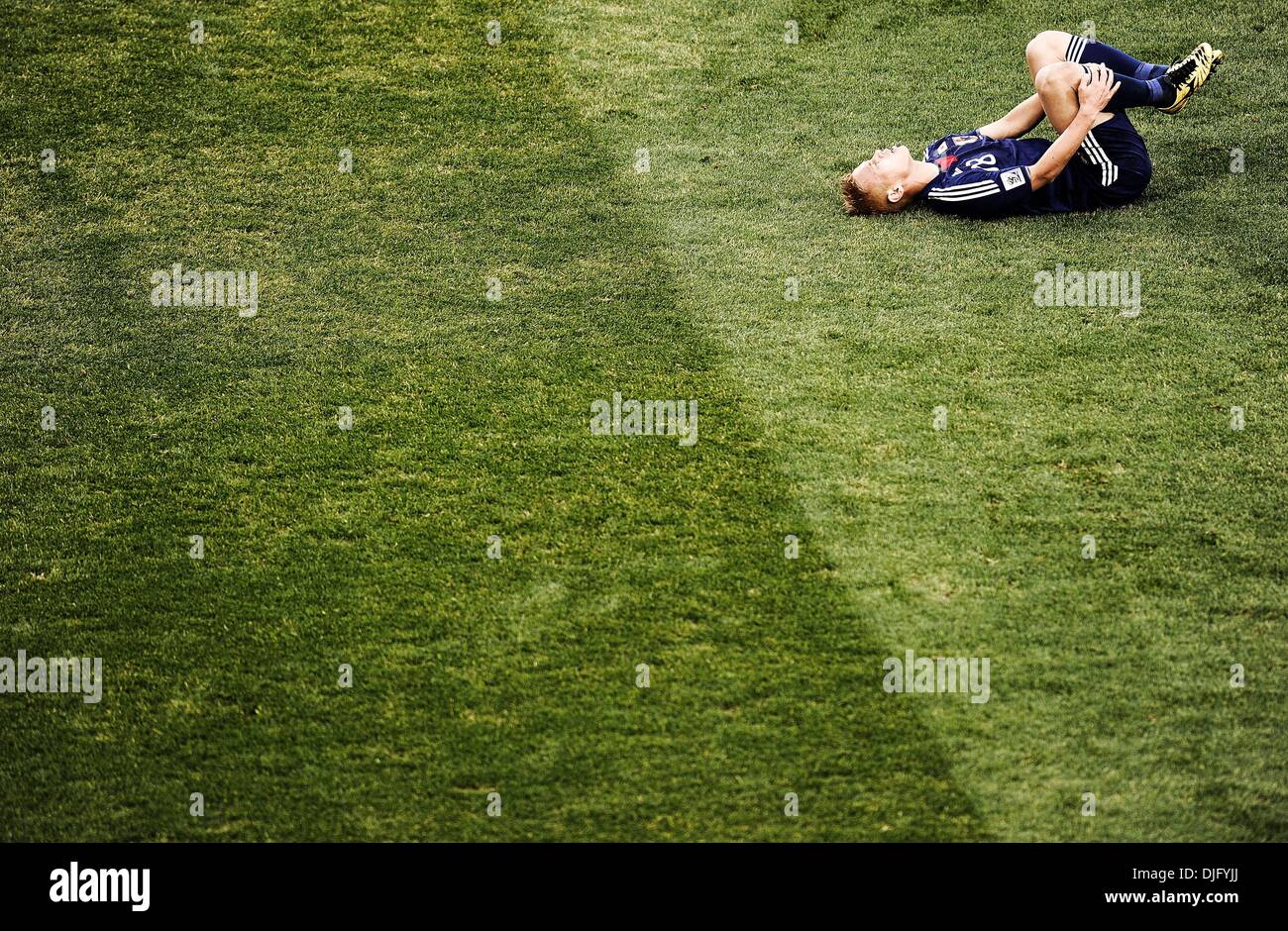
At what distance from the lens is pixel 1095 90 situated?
6.07 m

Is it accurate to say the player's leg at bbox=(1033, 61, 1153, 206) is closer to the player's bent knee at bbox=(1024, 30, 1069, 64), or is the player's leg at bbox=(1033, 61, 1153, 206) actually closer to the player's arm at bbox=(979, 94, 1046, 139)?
the player's bent knee at bbox=(1024, 30, 1069, 64)

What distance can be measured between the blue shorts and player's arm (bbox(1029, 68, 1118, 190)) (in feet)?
0.45

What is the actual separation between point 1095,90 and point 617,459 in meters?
3.33

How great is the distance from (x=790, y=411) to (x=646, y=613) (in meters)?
1.46

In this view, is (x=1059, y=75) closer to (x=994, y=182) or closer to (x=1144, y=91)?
(x=1144, y=91)

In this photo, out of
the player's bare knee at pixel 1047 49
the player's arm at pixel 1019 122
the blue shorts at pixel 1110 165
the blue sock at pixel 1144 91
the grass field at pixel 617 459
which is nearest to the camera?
the grass field at pixel 617 459

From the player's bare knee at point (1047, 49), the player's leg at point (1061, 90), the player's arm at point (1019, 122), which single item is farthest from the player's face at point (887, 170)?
the player's bare knee at point (1047, 49)

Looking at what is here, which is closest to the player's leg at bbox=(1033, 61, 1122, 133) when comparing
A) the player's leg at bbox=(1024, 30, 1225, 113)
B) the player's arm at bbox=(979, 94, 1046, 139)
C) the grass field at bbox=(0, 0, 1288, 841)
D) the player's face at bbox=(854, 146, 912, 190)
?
the player's leg at bbox=(1024, 30, 1225, 113)

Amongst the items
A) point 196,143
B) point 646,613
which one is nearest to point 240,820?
point 646,613

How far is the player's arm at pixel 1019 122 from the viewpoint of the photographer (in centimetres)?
666

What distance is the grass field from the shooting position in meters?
3.85

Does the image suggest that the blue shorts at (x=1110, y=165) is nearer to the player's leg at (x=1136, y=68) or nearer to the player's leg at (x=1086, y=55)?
the player's leg at (x=1136, y=68)

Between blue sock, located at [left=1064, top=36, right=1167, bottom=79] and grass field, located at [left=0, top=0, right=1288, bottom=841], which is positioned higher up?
blue sock, located at [left=1064, top=36, right=1167, bottom=79]
